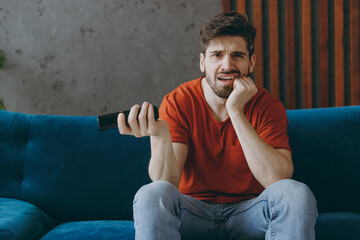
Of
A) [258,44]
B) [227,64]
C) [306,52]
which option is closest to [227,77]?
[227,64]

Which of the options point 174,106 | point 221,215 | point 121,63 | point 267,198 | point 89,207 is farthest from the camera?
point 121,63

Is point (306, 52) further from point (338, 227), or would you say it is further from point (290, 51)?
point (338, 227)

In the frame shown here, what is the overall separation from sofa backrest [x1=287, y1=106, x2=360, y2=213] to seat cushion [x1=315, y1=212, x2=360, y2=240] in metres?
0.11

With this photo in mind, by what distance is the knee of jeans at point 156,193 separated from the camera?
1021 mm

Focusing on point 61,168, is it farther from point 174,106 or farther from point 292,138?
point 292,138

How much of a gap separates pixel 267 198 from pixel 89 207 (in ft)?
2.78

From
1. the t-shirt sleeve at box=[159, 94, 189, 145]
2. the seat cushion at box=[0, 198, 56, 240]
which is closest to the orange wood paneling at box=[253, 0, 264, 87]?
the t-shirt sleeve at box=[159, 94, 189, 145]

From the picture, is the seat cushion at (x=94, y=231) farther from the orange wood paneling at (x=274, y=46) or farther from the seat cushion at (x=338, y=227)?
→ the orange wood paneling at (x=274, y=46)

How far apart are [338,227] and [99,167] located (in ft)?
3.49

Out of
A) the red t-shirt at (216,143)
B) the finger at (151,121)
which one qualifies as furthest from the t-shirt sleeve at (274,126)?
the finger at (151,121)

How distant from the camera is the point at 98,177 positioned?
A: 1564 millimetres

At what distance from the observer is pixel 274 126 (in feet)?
4.57

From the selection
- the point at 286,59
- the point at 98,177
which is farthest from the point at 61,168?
the point at 286,59

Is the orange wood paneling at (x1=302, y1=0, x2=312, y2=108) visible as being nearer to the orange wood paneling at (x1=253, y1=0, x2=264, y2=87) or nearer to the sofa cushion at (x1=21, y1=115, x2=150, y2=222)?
the orange wood paneling at (x1=253, y1=0, x2=264, y2=87)
